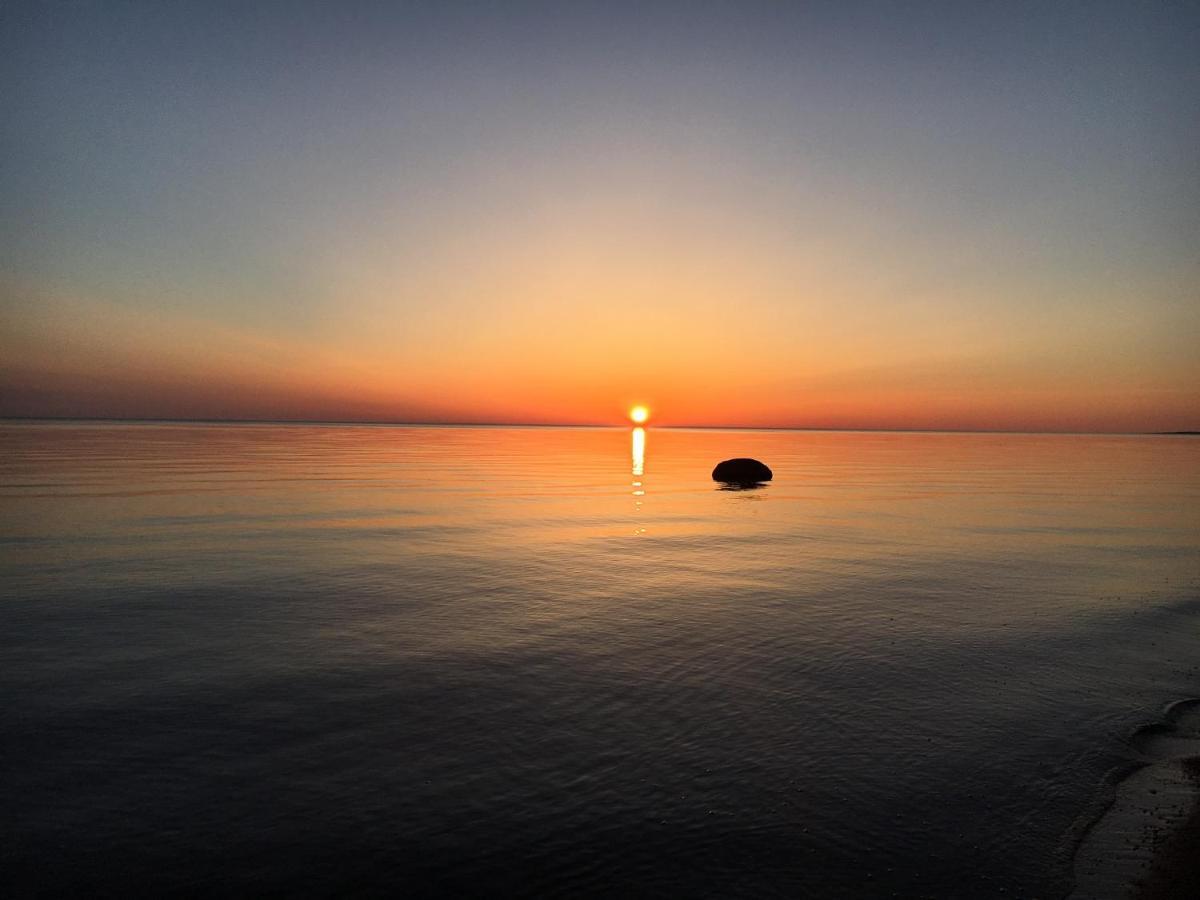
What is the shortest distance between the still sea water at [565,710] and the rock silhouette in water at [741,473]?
22505 millimetres

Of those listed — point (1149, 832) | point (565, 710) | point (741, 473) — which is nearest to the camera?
point (1149, 832)

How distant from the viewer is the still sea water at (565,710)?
16.9 ft

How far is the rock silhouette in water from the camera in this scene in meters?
41.8

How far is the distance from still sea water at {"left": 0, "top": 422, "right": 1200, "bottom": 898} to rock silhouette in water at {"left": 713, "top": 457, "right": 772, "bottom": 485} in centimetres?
2251

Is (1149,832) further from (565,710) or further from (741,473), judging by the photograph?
(741,473)

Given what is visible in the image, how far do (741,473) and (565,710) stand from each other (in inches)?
1395

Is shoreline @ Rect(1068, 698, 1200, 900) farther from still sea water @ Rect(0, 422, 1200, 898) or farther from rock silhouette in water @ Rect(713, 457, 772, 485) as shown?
rock silhouette in water @ Rect(713, 457, 772, 485)

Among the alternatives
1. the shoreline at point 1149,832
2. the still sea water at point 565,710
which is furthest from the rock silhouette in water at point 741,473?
the shoreline at point 1149,832

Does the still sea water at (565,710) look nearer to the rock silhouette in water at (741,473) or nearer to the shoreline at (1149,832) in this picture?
the shoreline at (1149,832)

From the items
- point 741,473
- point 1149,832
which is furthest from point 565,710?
point 741,473

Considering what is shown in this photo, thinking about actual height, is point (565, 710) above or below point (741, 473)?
below

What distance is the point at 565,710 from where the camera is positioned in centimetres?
786

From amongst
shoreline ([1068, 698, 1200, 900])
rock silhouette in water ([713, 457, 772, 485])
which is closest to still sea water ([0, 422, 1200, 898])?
shoreline ([1068, 698, 1200, 900])

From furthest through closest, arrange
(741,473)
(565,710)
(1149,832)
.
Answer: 1. (741,473)
2. (565,710)
3. (1149,832)
